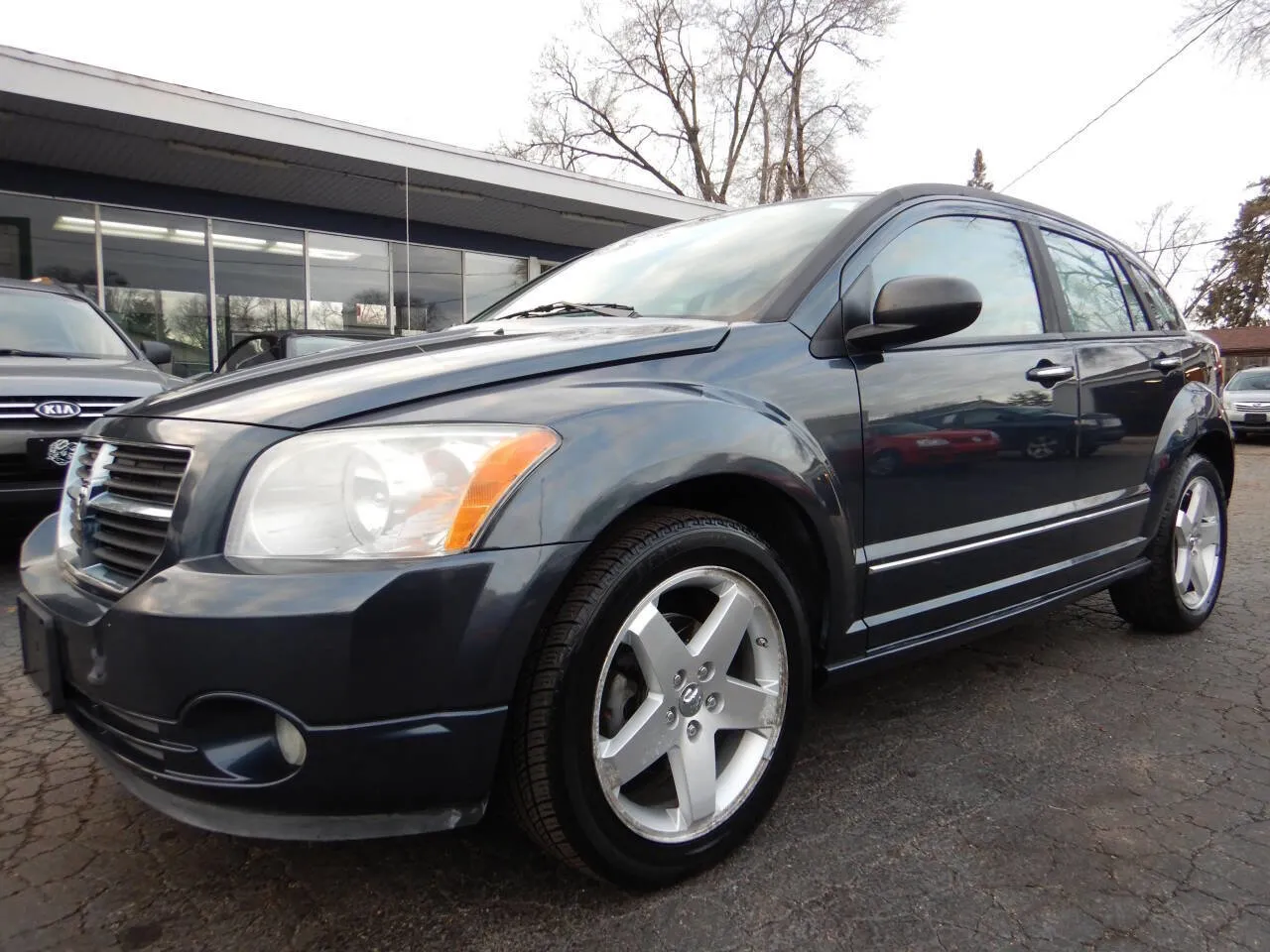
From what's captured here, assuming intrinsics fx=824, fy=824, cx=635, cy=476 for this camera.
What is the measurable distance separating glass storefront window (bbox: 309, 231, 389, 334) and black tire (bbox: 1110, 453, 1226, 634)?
36.2ft

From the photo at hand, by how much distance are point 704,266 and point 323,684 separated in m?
1.66

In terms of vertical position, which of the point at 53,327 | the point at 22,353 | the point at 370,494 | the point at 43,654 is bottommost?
the point at 43,654

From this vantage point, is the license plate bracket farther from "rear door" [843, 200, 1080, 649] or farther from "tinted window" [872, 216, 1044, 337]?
"tinted window" [872, 216, 1044, 337]

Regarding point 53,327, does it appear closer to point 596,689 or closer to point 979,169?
point 596,689

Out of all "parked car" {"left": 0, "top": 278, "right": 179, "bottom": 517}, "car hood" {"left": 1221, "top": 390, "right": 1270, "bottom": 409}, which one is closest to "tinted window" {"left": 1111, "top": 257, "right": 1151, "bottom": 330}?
"parked car" {"left": 0, "top": 278, "right": 179, "bottom": 517}

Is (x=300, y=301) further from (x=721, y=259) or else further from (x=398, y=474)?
(x=398, y=474)

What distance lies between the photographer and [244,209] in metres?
11.2

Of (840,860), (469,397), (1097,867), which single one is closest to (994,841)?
(1097,867)

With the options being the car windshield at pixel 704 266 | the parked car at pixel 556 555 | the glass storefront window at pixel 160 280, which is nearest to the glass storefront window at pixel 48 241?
the glass storefront window at pixel 160 280

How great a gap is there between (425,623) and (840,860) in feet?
3.55

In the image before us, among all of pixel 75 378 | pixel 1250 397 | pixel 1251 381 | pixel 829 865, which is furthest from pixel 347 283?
pixel 1251 381

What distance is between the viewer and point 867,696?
9.14 feet

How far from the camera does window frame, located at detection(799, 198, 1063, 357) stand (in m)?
2.14

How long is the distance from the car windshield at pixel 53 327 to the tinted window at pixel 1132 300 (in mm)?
5596
